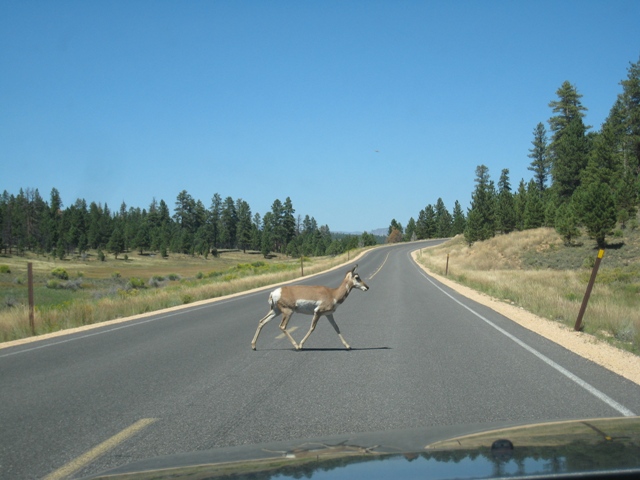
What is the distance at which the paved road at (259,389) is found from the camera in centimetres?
559

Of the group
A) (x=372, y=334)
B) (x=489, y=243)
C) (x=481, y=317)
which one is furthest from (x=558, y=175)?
(x=372, y=334)

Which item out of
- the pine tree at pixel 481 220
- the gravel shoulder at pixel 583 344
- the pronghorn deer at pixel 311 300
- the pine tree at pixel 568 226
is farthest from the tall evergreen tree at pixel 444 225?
the pronghorn deer at pixel 311 300

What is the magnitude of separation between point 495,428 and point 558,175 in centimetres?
7580

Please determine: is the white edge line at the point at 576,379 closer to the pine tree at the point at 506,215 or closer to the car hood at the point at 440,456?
the car hood at the point at 440,456

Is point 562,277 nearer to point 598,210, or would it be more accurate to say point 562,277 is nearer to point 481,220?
point 598,210

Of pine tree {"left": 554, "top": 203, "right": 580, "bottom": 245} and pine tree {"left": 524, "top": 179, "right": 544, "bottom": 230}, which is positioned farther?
pine tree {"left": 524, "top": 179, "right": 544, "bottom": 230}

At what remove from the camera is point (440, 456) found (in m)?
3.39

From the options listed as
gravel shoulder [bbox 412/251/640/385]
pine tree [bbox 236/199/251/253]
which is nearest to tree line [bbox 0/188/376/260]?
pine tree [bbox 236/199/251/253]

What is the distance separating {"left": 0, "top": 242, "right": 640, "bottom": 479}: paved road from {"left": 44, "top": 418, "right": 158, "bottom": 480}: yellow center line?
2 cm

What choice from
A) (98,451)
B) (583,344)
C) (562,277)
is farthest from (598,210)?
(98,451)

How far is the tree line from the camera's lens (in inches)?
5098

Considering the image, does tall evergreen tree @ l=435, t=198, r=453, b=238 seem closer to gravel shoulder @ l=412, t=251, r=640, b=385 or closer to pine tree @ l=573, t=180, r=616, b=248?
pine tree @ l=573, t=180, r=616, b=248

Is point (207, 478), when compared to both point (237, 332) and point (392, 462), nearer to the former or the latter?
point (392, 462)

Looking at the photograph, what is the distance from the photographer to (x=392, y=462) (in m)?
3.35
